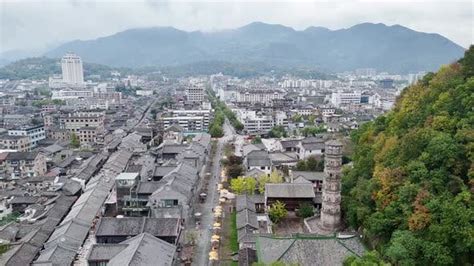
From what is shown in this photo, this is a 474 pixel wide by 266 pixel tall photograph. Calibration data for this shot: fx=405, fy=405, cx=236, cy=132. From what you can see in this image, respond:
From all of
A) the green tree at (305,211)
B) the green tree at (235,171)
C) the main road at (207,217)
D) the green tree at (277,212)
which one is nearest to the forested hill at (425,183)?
the green tree at (305,211)

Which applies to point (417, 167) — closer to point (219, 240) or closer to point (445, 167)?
point (445, 167)

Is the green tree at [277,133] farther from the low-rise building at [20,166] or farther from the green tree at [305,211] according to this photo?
the low-rise building at [20,166]

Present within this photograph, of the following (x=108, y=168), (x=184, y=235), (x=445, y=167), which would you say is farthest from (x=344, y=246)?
(x=108, y=168)

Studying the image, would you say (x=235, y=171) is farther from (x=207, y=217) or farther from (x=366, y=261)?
(x=366, y=261)

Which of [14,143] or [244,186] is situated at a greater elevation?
[14,143]

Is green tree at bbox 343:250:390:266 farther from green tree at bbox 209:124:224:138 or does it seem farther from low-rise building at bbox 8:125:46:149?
low-rise building at bbox 8:125:46:149

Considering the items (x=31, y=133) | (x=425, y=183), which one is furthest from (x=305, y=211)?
(x=31, y=133)

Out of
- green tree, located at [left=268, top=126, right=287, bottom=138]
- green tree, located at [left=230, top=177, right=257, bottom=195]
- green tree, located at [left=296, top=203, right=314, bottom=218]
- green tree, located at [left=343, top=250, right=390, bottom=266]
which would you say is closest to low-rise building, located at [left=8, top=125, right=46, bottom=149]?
green tree, located at [left=230, top=177, right=257, bottom=195]
